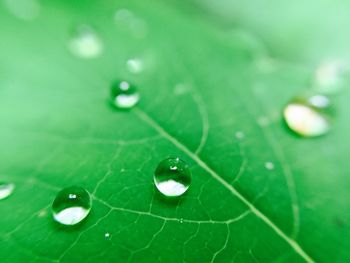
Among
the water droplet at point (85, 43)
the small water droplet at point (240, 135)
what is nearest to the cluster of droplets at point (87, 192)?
the small water droplet at point (240, 135)

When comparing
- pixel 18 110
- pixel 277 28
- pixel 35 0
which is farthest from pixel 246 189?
pixel 35 0

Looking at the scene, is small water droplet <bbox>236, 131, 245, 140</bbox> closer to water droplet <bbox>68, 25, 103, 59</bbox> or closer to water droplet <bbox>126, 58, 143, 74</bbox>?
water droplet <bbox>126, 58, 143, 74</bbox>

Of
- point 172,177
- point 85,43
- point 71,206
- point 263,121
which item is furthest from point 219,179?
point 85,43

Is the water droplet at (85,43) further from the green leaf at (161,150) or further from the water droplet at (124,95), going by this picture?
the water droplet at (124,95)

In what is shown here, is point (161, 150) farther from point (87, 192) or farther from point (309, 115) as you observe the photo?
point (309, 115)

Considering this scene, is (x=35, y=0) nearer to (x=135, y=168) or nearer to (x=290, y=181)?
(x=135, y=168)
